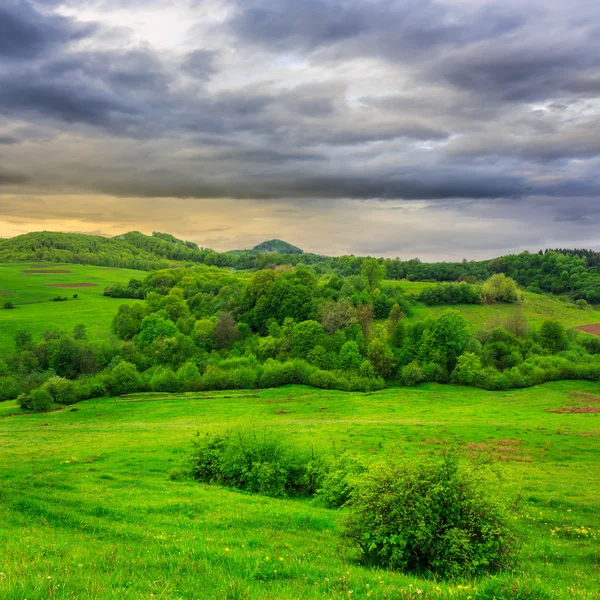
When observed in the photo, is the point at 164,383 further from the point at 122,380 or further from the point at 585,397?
the point at 585,397

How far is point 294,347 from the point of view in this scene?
102688mm

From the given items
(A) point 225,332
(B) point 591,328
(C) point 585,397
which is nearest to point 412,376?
(C) point 585,397

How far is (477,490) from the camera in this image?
12.4 m

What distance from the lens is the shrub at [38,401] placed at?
74.5m

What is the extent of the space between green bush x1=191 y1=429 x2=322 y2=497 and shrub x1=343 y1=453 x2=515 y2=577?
13092mm

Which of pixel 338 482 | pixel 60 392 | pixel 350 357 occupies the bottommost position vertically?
pixel 60 392

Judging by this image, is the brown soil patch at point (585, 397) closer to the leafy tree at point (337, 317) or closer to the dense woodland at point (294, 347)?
the dense woodland at point (294, 347)

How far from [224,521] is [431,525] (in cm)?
906

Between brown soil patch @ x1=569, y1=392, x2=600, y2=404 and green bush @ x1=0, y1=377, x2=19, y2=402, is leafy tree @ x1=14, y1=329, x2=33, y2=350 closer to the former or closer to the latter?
green bush @ x1=0, y1=377, x2=19, y2=402

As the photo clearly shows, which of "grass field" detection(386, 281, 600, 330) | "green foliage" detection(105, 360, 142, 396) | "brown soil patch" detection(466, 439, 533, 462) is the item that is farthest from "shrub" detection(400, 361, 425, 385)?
"green foliage" detection(105, 360, 142, 396)

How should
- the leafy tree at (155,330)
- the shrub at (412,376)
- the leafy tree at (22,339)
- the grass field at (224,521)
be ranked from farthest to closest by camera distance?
1. the leafy tree at (155,330)
2. the leafy tree at (22,339)
3. the shrub at (412,376)
4. the grass field at (224,521)

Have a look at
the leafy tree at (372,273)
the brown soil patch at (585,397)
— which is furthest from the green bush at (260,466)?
the leafy tree at (372,273)

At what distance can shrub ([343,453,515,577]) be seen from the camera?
1129 centimetres

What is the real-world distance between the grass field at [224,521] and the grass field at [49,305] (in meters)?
80.7
